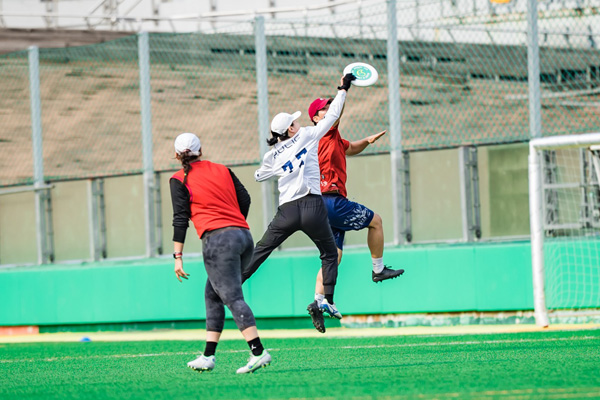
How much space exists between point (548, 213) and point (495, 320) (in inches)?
62.6

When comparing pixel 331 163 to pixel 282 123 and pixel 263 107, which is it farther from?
pixel 263 107

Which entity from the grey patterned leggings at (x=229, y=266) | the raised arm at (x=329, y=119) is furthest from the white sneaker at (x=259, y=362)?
the raised arm at (x=329, y=119)

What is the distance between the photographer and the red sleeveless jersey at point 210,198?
327 inches

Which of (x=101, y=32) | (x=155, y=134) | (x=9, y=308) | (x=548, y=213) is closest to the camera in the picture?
(x=548, y=213)

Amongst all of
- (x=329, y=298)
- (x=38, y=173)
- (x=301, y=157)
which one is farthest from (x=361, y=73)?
(x=38, y=173)

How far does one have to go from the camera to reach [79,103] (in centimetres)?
2603

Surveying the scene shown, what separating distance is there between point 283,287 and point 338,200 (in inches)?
220

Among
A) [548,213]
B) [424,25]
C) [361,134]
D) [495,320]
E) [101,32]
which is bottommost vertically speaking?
[495,320]

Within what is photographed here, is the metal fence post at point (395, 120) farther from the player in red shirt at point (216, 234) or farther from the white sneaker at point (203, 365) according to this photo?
the white sneaker at point (203, 365)

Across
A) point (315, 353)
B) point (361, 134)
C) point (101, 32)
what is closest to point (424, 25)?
point (361, 134)

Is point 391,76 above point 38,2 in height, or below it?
below

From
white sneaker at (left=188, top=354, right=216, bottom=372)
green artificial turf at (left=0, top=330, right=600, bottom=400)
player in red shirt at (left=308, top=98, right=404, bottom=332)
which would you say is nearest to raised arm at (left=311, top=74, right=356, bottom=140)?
player in red shirt at (left=308, top=98, right=404, bottom=332)

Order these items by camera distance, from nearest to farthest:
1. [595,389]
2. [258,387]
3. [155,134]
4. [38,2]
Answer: [595,389]
[258,387]
[155,134]
[38,2]

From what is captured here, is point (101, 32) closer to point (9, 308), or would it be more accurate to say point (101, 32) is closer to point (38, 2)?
point (38, 2)
